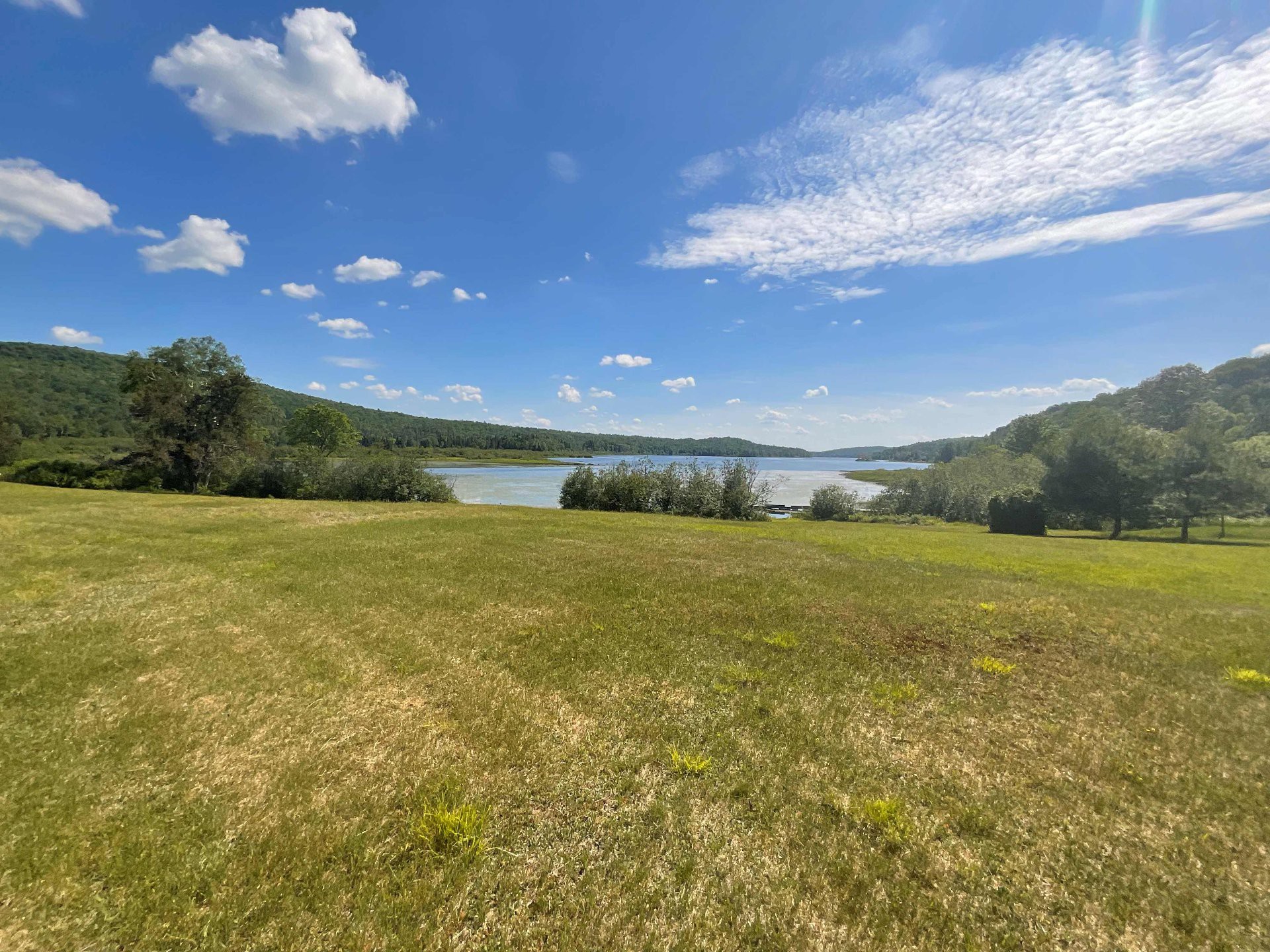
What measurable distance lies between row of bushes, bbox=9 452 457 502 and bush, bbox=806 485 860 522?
34697mm

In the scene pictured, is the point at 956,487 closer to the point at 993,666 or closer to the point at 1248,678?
the point at 1248,678

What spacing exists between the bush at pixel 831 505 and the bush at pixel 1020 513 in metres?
12.2

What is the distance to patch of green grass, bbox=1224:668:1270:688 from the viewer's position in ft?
22.7

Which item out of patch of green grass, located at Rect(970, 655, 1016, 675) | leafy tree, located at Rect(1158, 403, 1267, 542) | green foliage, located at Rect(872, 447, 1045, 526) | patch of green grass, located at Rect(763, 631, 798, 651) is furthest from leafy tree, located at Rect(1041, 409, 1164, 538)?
patch of green grass, located at Rect(763, 631, 798, 651)

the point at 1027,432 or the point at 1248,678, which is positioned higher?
the point at 1027,432

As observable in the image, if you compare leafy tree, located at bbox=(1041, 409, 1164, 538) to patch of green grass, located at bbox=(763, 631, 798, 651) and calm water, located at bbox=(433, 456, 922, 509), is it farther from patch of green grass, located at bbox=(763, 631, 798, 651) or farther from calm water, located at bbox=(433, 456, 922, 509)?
patch of green grass, located at bbox=(763, 631, 798, 651)

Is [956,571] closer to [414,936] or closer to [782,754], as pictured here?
[782,754]

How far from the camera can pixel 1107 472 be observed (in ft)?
119

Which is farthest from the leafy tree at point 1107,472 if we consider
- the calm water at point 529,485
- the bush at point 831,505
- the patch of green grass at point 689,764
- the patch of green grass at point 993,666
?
the patch of green grass at point 689,764

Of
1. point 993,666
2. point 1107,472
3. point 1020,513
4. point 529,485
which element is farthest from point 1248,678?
point 529,485

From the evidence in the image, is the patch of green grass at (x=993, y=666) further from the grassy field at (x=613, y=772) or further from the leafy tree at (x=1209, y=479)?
the leafy tree at (x=1209, y=479)

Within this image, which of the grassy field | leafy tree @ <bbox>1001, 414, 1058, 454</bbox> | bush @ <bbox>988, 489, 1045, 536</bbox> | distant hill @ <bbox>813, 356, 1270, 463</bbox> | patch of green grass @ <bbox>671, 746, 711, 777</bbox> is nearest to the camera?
the grassy field

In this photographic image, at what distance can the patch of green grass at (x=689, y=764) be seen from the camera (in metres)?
4.64

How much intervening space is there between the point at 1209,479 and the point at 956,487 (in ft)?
82.8
